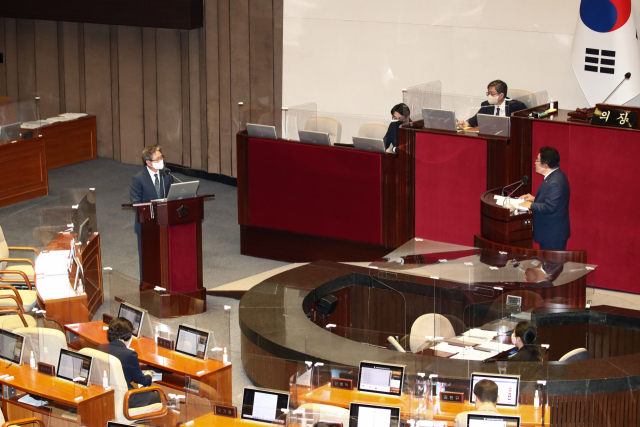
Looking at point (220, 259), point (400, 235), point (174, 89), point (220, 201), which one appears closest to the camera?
point (400, 235)

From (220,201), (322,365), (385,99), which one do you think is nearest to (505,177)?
(385,99)

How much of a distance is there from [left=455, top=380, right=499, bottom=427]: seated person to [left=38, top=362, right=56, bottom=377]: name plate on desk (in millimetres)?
2712

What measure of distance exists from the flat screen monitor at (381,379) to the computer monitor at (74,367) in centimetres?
172

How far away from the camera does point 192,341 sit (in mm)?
6469

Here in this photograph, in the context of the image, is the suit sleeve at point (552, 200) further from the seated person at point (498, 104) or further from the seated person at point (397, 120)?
the seated person at point (397, 120)

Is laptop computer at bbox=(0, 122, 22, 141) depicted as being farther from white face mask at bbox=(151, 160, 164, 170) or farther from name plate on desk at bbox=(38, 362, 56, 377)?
name plate on desk at bbox=(38, 362, 56, 377)

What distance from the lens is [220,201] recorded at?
480 inches

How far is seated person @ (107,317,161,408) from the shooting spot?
596 cm

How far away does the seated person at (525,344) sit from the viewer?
19.4ft

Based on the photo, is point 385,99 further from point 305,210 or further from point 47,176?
point 47,176

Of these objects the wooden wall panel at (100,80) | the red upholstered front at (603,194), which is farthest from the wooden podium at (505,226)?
the wooden wall panel at (100,80)

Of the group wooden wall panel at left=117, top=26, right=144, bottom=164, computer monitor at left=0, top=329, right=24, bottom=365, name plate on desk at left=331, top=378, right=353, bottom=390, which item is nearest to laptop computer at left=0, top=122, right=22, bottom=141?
wooden wall panel at left=117, top=26, right=144, bottom=164

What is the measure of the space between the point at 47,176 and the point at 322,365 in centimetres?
757

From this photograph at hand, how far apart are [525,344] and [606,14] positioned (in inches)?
170
